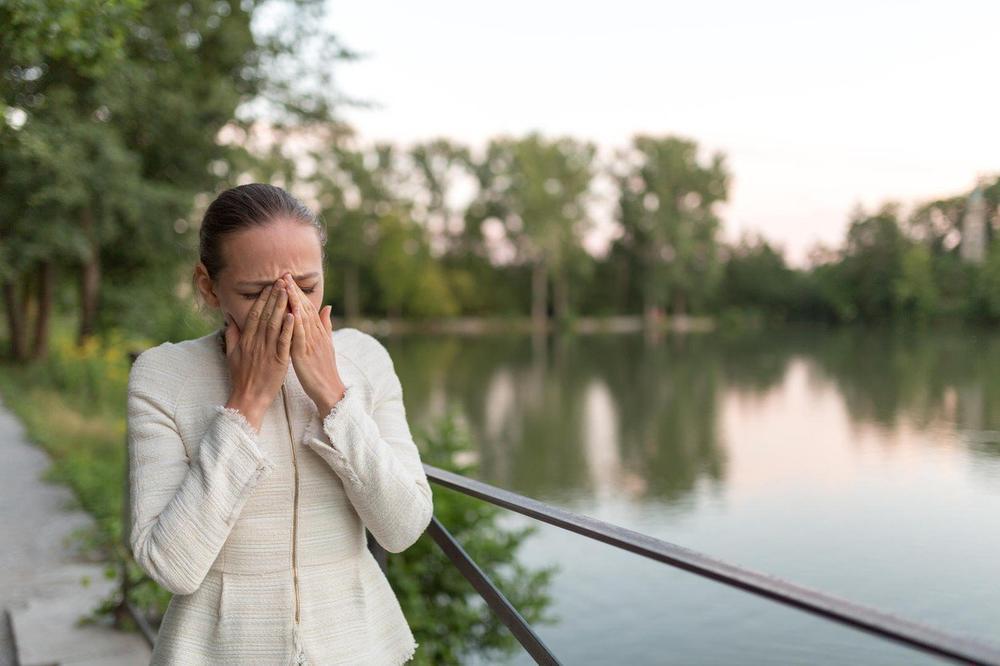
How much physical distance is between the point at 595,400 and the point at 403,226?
Answer: 28.2 metres

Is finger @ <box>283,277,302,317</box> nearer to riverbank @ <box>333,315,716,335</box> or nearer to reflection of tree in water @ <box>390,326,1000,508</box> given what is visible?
reflection of tree in water @ <box>390,326,1000,508</box>

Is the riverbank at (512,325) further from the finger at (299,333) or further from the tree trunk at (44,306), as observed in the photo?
the finger at (299,333)

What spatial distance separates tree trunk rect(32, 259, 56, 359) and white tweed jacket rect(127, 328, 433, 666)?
13.1 meters

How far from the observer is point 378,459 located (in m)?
1.24

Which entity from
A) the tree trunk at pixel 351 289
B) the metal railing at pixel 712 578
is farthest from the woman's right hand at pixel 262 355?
the tree trunk at pixel 351 289

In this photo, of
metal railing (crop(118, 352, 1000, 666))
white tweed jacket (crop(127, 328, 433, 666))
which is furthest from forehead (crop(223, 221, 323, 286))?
metal railing (crop(118, 352, 1000, 666))

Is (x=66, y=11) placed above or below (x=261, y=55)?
below

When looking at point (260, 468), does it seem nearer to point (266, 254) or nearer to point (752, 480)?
point (266, 254)

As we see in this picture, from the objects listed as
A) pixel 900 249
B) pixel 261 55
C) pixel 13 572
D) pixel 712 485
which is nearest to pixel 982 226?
pixel 900 249

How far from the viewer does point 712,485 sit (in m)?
14.6

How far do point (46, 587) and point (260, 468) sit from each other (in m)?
3.40

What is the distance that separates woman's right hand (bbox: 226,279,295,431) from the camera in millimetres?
1188

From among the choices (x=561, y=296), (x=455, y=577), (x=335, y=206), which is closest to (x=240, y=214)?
(x=455, y=577)

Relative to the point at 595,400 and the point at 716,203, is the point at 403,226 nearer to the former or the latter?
the point at 716,203
